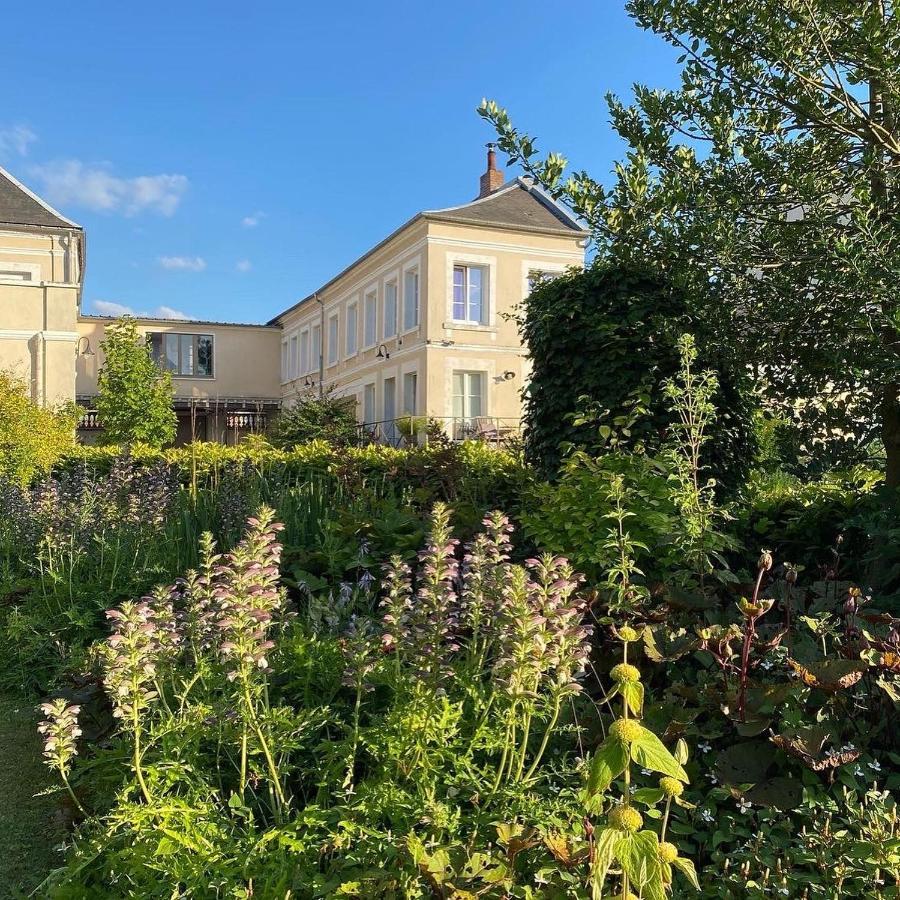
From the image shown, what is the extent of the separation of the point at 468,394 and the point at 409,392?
84.1 inches

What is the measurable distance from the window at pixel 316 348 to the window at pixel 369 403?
16.6 feet

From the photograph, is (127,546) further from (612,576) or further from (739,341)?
(739,341)

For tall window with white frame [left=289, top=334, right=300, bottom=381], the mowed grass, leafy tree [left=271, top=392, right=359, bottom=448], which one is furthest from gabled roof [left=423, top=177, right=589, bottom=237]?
the mowed grass

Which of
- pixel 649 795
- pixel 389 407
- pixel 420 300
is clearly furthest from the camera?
pixel 389 407

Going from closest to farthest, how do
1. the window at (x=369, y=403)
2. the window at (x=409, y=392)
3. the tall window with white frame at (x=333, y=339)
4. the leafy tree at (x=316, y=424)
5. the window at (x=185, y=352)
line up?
the leafy tree at (x=316, y=424)
the window at (x=409, y=392)
the window at (x=369, y=403)
the tall window with white frame at (x=333, y=339)
the window at (x=185, y=352)

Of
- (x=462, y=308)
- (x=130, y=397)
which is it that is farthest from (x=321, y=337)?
(x=462, y=308)

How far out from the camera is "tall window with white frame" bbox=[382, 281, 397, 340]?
77.9ft

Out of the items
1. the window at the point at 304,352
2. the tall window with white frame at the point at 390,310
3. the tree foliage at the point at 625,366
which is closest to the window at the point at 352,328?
the tall window with white frame at the point at 390,310

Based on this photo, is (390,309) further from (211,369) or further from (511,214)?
(211,369)

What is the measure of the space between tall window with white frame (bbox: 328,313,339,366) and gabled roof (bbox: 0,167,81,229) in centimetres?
948

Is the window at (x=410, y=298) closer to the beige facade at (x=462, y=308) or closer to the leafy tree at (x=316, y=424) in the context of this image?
the beige facade at (x=462, y=308)

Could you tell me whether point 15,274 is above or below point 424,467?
above

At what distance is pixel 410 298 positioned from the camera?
22797 millimetres

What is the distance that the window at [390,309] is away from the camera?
2372 centimetres
